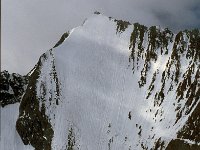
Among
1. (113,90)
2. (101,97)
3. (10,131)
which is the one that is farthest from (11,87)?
(113,90)

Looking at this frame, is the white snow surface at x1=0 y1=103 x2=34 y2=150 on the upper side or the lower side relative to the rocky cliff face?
lower

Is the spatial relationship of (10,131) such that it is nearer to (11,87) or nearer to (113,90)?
(11,87)

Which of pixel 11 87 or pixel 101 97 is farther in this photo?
pixel 11 87

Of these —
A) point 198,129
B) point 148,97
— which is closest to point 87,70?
point 148,97

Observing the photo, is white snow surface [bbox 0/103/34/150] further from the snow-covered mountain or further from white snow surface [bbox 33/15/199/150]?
white snow surface [bbox 33/15/199/150]

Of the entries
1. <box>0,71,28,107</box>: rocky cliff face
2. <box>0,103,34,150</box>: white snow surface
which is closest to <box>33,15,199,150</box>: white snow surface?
<box>0,103,34,150</box>: white snow surface

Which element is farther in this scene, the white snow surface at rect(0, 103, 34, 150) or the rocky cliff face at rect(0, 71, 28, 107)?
the rocky cliff face at rect(0, 71, 28, 107)

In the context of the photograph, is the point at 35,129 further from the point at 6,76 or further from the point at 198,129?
the point at 198,129

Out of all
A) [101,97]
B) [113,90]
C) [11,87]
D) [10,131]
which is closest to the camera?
[101,97]
